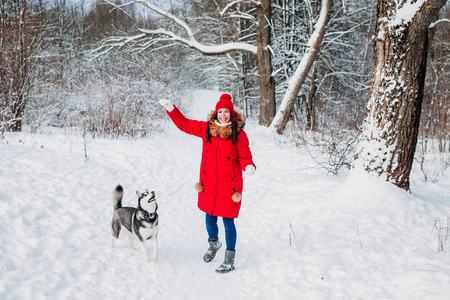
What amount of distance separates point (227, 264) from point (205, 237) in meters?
0.86

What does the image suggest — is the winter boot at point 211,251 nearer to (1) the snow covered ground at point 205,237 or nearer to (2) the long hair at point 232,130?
(1) the snow covered ground at point 205,237

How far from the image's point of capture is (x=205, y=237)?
3.87m

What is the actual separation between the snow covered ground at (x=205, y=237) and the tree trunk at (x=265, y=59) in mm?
5498

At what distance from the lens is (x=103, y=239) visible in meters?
3.34

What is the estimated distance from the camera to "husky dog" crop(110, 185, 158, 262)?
2830 millimetres

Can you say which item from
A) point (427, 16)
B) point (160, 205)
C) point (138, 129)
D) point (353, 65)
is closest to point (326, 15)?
point (427, 16)

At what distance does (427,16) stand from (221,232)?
3.85 metres

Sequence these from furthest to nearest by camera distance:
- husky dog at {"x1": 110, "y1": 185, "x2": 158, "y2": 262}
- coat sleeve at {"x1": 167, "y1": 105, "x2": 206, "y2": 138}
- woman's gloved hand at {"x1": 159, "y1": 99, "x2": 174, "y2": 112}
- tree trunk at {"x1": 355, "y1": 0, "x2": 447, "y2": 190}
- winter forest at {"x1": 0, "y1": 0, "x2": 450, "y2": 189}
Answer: winter forest at {"x1": 0, "y1": 0, "x2": 450, "y2": 189} → tree trunk at {"x1": 355, "y1": 0, "x2": 447, "y2": 190} → coat sleeve at {"x1": 167, "y1": 105, "x2": 206, "y2": 138} → woman's gloved hand at {"x1": 159, "y1": 99, "x2": 174, "y2": 112} → husky dog at {"x1": 110, "y1": 185, "x2": 158, "y2": 262}

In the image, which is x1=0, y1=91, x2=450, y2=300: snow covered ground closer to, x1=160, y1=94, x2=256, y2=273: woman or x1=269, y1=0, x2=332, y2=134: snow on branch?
x1=160, y1=94, x2=256, y2=273: woman

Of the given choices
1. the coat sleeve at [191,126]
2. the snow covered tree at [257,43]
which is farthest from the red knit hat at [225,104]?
the snow covered tree at [257,43]

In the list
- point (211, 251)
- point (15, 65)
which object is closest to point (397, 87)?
point (211, 251)

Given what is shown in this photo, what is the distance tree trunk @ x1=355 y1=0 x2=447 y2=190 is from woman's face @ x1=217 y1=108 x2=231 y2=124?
2433 mm

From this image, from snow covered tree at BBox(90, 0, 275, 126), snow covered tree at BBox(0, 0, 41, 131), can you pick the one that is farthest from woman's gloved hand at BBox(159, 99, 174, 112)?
snow covered tree at BBox(90, 0, 275, 126)

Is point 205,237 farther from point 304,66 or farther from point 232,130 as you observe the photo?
point 304,66
